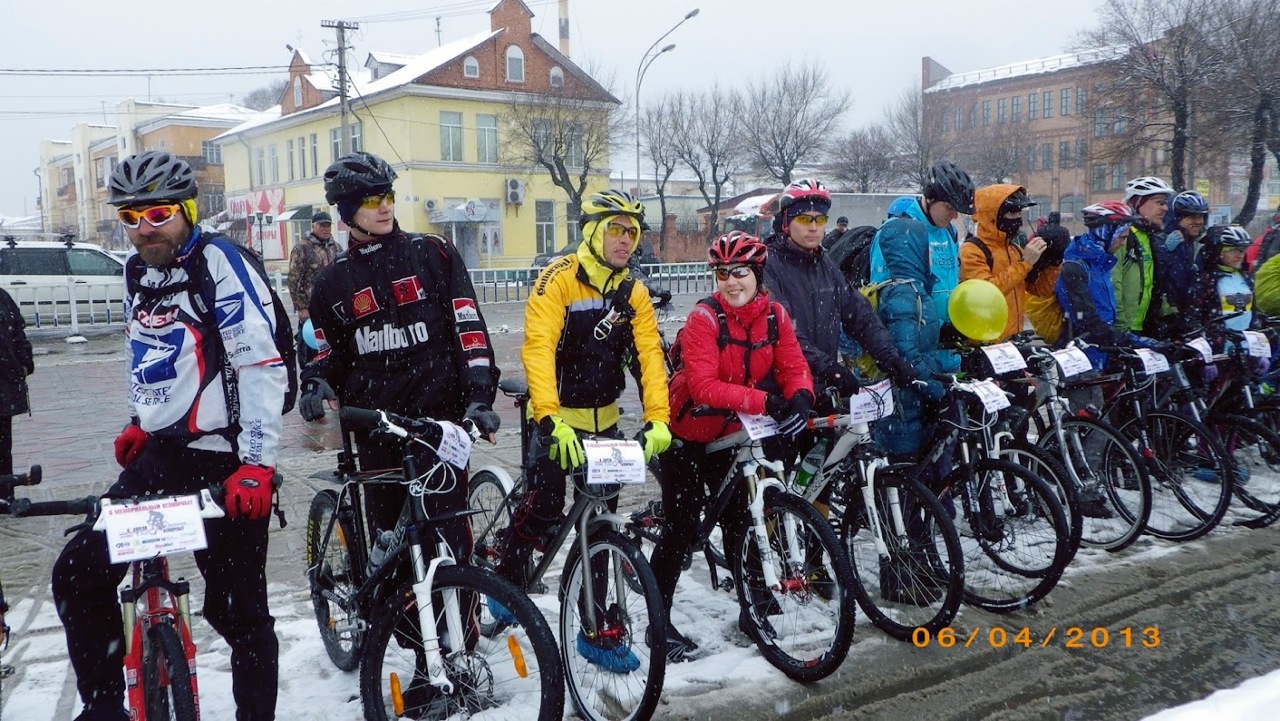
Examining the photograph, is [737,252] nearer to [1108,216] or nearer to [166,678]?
[166,678]

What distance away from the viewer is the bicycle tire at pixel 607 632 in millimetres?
3512

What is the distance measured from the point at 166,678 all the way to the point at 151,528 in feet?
1.54

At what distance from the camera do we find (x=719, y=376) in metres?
4.22

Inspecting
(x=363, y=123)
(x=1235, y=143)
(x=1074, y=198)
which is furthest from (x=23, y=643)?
(x=1074, y=198)

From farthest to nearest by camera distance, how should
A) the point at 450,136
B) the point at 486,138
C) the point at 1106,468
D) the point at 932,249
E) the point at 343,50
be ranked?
the point at 486,138 → the point at 450,136 → the point at 343,50 → the point at 1106,468 → the point at 932,249

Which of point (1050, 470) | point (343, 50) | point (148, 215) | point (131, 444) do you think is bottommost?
point (1050, 470)

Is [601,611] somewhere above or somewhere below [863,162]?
below

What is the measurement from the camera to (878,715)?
363 centimetres

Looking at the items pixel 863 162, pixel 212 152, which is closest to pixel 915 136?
pixel 863 162

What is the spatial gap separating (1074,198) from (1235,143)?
123ft

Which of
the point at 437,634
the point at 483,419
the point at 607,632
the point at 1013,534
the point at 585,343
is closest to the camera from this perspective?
the point at 437,634

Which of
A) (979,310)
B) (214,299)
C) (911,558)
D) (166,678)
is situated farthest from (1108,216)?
(166,678)

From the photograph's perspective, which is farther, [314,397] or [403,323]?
[403,323]

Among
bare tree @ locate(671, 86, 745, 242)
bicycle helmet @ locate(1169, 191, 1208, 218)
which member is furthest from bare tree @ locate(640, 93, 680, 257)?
bicycle helmet @ locate(1169, 191, 1208, 218)
